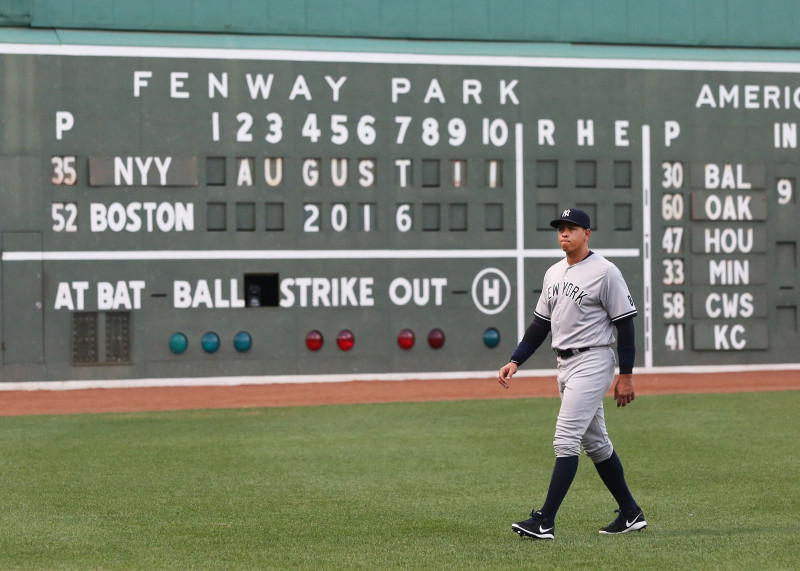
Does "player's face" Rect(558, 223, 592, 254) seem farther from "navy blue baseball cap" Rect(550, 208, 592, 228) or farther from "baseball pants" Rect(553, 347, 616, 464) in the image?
"baseball pants" Rect(553, 347, 616, 464)

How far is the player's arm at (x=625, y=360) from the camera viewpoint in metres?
7.54

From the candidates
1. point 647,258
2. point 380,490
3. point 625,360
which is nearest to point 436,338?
point 647,258

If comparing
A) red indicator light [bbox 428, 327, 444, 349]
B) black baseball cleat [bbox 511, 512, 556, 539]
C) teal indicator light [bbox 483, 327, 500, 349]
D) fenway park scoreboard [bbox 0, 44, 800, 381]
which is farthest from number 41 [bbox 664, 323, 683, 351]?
black baseball cleat [bbox 511, 512, 556, 539]

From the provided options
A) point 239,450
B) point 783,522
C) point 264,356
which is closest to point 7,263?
point 264,356

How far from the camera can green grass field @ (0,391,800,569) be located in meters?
7.03

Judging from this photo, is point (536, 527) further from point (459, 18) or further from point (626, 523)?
point (459, 18)

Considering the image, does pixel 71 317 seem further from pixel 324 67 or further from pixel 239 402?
pixel 324 67

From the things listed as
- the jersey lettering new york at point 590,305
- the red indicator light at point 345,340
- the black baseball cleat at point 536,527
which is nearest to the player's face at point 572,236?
the jersey lettering new york at point 590,305

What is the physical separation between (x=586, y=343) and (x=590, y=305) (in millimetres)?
223

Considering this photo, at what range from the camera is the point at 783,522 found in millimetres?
8055

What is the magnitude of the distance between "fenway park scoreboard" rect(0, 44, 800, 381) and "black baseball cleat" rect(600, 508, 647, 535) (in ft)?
44.6

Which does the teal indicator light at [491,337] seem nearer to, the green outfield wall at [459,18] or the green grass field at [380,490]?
the green grass field at [380,490]

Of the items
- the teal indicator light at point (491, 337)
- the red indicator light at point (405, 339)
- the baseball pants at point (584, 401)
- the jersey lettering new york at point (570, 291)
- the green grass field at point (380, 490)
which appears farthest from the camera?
the teal indicator light at point (491, 337)

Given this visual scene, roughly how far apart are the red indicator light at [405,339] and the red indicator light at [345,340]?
77 centimetres
